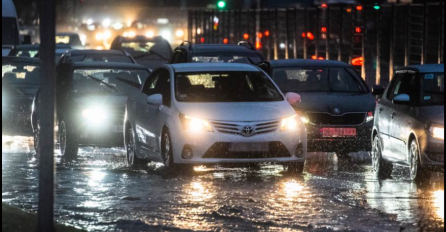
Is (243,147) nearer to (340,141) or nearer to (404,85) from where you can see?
(404,85)

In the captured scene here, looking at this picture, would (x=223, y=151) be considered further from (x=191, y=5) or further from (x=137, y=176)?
(x=191, y=5)

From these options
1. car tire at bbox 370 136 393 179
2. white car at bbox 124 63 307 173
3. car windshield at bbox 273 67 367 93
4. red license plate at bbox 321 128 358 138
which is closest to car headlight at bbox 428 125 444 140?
car tire at bbox 370 136 393 179

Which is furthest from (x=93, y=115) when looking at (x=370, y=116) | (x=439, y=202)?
(x=439, y=202)

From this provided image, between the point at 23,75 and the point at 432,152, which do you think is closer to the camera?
the point at 432,152

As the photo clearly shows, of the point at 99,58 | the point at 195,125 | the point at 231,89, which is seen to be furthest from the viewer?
the point at 99,58

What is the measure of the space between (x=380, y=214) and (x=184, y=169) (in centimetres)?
473

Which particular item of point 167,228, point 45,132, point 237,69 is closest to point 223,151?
point 237,69

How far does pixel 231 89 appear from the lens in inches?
676

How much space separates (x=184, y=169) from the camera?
53.3ft

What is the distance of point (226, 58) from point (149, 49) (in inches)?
607

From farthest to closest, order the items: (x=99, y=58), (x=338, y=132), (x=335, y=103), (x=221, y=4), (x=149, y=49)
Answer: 1. (x=221, y=4)
2. (x=149, y=49)
3. (x=99, y=58)
4. (x=335, y=103)
5. (x=338, y=132)

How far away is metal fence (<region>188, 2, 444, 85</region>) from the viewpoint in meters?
29.7

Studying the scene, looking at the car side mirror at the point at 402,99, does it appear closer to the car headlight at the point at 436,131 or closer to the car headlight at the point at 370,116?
the car headlight at the point at 436,131

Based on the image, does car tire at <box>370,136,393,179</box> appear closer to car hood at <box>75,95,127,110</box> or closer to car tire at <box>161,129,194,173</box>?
car tire at <box>161,129,194,173</box>
